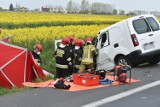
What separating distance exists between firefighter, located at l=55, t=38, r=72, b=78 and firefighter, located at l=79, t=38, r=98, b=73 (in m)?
0.59

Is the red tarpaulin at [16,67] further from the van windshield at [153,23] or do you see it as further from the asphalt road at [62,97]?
the van windshield at [153,23]

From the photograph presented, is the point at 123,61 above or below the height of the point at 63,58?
below

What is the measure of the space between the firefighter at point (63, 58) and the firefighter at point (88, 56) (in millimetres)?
591

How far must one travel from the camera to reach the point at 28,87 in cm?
1048

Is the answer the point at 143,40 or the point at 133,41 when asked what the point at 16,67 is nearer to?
the point at 133,41

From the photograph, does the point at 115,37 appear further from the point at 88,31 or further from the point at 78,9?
the point at 78,9

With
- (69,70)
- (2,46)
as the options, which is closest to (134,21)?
(69,70)

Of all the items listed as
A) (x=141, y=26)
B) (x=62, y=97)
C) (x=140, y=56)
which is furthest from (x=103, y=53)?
(x=62, y=97)

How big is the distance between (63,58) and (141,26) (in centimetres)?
282

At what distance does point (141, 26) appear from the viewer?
44.6 ft

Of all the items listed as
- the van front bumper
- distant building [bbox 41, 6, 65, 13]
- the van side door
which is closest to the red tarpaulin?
the van side door

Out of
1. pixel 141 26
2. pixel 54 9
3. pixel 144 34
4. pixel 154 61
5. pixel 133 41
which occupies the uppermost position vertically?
pixel 141 26

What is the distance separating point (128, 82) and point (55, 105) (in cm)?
286

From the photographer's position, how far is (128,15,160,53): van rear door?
43.6 ft
